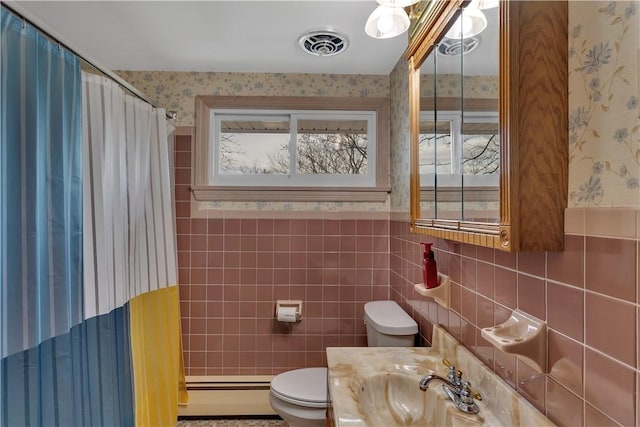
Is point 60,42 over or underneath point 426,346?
over

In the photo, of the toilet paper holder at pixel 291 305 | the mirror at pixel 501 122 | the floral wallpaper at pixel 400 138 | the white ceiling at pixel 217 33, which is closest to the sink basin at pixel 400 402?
the mirror at pixel 501 122

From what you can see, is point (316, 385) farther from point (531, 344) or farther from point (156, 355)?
point (531, 344)

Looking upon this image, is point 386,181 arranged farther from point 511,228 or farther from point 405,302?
point 511,228

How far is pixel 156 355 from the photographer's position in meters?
1.77

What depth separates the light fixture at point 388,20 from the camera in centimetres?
123

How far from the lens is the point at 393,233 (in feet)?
6.93

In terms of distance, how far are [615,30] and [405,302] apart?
4.78ft

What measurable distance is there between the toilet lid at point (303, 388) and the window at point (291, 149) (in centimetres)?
104

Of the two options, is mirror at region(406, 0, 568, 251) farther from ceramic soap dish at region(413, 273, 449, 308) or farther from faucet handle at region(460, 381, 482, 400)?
faucet handle at region(460, 381, 482, 400)

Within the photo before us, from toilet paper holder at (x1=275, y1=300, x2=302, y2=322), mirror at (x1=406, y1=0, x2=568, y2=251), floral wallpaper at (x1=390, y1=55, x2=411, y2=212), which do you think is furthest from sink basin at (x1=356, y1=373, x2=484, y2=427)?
toilet paper holder at (x1=275, y1=300, x2=302, y2=322)

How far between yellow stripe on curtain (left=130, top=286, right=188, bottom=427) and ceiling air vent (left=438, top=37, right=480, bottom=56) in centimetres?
169

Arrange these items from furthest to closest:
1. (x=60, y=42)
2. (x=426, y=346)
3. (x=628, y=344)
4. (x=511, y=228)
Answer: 1. (x=426, y=346)
2. (x=60, y=42)
3. (x=511, y=228)
4. (x=628, y=344)

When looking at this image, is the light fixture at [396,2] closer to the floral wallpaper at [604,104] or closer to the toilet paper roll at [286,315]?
the floral wallpaper at [604,104]

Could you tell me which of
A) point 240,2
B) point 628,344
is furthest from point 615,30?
point 240,2
